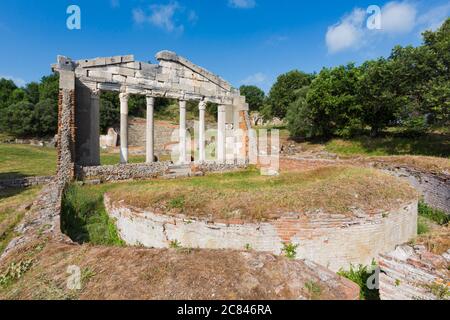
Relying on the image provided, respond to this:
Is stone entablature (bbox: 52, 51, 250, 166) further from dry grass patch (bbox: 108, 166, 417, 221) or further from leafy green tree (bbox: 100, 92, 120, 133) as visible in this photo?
leafy green tree (bbox: 100, 92, 120, 133)

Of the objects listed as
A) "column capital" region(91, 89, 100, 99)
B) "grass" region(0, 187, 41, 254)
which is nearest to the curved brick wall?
"grass" region(0, 187, 41, 254)

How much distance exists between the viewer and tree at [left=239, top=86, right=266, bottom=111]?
6950cm

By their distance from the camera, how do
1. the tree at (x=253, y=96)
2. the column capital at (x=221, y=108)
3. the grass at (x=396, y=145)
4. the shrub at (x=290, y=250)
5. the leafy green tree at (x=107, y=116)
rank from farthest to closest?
the tree at (x=253, y=96) < the leafy green tree at (x=107, y=116) < the grass at (x=396, y=145) < the column capital at (x=221, y=108) < the shrub at (x=290, y=250)

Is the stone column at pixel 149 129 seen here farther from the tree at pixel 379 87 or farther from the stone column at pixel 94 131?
the tree at pixel 379 87

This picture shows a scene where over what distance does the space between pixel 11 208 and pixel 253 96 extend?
66.4 meters

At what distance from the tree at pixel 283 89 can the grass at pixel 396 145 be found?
18.6m

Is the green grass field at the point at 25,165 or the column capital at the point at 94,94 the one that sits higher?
the column capital at the point at 94,94

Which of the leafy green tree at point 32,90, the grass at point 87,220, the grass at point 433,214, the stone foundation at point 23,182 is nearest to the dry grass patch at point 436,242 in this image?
the grass at point 433,214

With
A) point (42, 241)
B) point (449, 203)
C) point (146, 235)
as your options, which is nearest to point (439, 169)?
point (449, 203)

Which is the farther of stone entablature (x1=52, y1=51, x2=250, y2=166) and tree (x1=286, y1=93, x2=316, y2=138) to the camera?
tree (x1=286, y1=93, x2=316, y2=138)

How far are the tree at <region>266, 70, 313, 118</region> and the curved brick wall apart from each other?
3939cm

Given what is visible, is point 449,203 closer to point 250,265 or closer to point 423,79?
point 423,79

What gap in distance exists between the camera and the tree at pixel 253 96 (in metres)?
69.5

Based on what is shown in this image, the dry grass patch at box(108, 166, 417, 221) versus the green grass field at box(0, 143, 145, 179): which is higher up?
the green grass field at box(0, 143, 145, 179)
